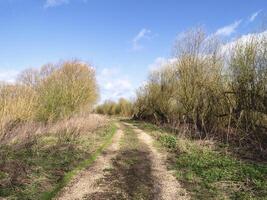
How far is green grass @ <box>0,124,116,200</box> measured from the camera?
25.7ft

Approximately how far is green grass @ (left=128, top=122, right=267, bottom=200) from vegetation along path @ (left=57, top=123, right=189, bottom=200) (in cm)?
50

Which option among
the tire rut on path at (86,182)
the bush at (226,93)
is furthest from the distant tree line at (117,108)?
the tire rut on path at (86,182)

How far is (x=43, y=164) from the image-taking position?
10.5 meters

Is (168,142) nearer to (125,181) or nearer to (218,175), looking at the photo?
(218,175)

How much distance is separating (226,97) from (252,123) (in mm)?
3333

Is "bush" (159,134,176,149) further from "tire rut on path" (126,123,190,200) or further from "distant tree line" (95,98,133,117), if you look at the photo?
"distant tree line" (95,98,133,117)

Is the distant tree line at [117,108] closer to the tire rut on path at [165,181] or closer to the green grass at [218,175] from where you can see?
the green grass at [218,175]

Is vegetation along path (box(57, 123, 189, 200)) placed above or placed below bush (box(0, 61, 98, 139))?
below

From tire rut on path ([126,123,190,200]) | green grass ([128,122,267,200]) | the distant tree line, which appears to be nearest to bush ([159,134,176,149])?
green grass ([128,122,267,200])

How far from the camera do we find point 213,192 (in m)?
8.37

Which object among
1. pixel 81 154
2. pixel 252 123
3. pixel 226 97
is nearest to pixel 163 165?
pixel 81 154

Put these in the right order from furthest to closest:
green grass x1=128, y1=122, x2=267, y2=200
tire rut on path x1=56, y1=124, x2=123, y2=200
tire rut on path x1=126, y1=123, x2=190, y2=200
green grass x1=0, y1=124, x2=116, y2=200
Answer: green grass x1=128, y1=122, x2=267, y2=200
tire rut on path x1=126, y1=123, x2=190, y2=200
green grass x1=0, y1=124, x2=116, y2=200
tire rut on path x1=56, y1=124, x2=123, y2=200

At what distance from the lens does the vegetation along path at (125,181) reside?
791 centimetres

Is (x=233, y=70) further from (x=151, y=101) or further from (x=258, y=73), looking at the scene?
(x=151, y=101)
